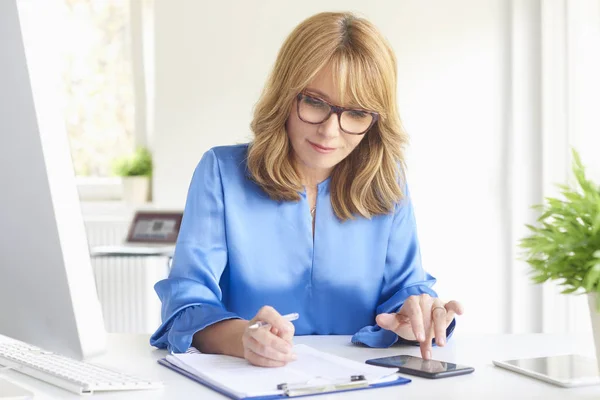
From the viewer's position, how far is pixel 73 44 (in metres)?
5.45

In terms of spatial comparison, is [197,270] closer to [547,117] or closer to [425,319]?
[425,319]

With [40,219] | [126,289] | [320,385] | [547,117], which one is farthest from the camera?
[126,289]

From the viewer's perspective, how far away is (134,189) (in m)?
5.23

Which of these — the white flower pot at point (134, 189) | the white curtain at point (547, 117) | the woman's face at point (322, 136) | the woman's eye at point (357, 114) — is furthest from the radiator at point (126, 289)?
the woman's eye at point (357, 114)

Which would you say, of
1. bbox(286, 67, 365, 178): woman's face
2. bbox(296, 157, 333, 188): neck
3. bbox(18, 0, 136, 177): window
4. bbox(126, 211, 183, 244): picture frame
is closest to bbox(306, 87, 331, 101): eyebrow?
bbox(286, 67, 365, 178): woman's face

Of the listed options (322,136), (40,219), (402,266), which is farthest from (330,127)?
(40,219)

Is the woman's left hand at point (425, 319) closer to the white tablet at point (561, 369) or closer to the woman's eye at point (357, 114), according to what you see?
the white tablet at point (561, 369)

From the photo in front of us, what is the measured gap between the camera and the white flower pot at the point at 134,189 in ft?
17.2

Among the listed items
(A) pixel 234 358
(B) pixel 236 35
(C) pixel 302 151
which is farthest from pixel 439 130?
(A) pixel 234 358

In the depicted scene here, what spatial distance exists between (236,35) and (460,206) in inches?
69.9

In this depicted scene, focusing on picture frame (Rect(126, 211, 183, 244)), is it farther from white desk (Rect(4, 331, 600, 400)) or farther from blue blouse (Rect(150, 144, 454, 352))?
white desk (Rect(4, 331, 600, 400))

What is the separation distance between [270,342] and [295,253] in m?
0.57

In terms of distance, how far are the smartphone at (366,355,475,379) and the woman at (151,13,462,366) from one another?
231 millimetres

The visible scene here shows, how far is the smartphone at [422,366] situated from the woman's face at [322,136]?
57cm
